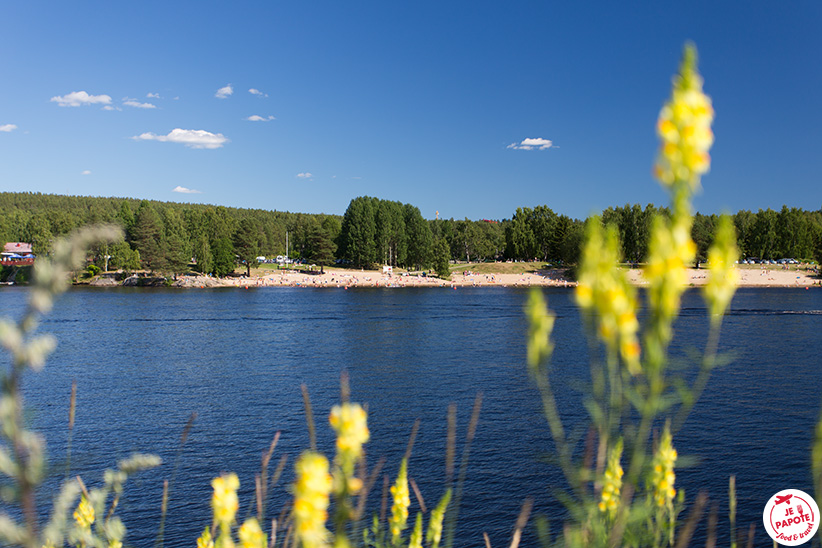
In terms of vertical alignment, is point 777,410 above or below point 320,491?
below

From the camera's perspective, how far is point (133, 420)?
33.1 meters

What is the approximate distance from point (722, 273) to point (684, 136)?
20.8 inches

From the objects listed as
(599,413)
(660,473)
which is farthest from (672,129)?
(660,473)

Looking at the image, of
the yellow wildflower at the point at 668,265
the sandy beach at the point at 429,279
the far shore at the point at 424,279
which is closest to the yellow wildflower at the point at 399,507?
the yellow wildflower at the point at 668,265

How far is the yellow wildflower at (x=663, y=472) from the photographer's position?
14.0 feet

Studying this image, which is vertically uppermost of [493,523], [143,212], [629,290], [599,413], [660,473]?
[143,212]

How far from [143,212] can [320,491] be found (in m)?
157

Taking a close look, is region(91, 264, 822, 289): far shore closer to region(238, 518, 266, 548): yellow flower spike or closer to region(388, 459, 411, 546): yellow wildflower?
region(388, 459, 411, 546): yellow wildflower

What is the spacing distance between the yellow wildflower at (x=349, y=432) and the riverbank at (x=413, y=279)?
143 meters

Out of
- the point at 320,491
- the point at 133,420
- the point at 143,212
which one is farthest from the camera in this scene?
the point at 143,212

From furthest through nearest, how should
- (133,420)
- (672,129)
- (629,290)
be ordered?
(133,420) < (629,290) < (672,129)

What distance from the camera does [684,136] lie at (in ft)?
6.25

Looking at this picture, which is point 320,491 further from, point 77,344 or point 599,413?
point 77,344

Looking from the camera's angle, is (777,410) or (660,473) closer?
(660,473)
